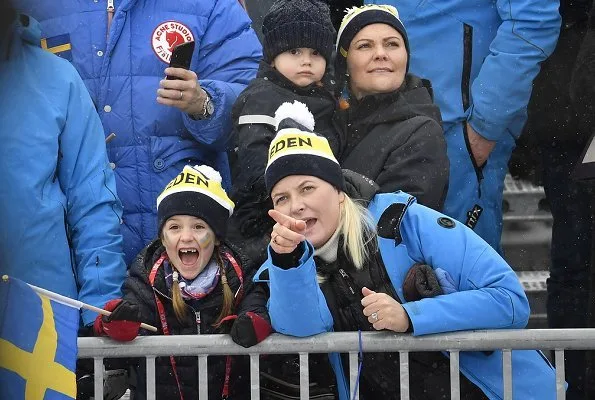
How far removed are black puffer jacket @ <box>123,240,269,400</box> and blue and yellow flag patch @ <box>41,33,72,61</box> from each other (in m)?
1.16

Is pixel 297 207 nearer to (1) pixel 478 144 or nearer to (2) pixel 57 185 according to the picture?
(2) pixel 57 185

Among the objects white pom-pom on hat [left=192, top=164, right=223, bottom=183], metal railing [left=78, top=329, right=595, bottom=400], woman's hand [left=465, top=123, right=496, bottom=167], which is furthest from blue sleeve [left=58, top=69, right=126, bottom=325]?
woman's hand [left=465, top=123, right=496, bottom=167]

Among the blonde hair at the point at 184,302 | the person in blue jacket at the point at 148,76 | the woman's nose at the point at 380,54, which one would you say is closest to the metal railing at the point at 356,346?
the blonde hair at the point at 184,302

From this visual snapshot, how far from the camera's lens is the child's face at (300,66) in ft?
17.0

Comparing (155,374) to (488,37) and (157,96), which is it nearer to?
(157,96)

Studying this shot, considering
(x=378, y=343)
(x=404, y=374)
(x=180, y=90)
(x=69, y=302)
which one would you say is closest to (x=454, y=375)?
(x=404, y=374)

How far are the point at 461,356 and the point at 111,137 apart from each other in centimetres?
184

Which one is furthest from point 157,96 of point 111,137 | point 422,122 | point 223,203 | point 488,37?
point 488,37

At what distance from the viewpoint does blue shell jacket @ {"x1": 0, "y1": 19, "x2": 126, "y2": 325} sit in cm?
483

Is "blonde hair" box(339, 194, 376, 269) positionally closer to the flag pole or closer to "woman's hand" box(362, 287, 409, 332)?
"woman's hand" box(362, 287, 409, 332)

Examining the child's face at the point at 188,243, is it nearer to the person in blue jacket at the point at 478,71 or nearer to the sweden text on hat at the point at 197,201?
the sweden text on hat at the point at 197,201

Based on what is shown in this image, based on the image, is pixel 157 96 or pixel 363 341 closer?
pixel 363 341

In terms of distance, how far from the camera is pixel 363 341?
13.9 feet

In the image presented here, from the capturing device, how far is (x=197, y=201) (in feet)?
15.9
